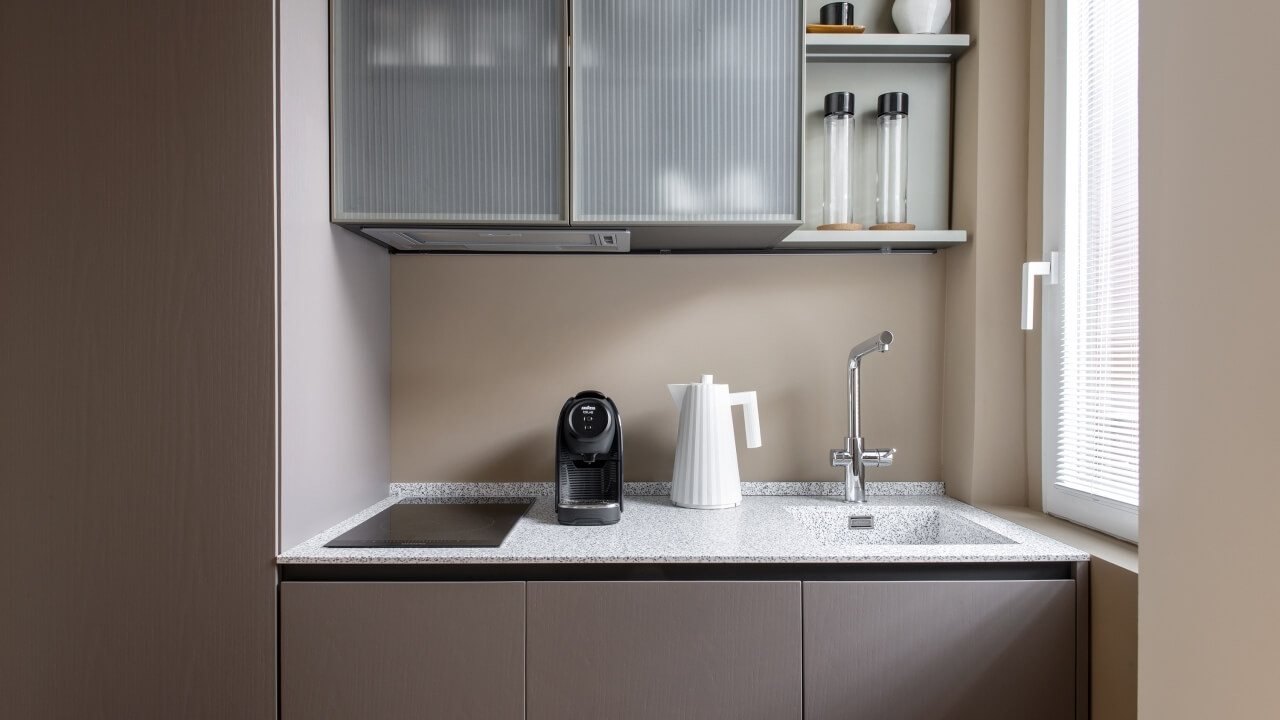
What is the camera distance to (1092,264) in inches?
62.6

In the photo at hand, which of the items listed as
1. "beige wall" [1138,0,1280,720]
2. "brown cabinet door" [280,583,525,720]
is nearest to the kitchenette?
"brown cabinet door" [280,583,525,720]

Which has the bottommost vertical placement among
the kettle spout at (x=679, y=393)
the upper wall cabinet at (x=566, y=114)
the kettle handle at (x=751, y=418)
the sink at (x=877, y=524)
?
the sink at (x=877, y=524)

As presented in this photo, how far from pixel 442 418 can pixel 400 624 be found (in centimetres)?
71

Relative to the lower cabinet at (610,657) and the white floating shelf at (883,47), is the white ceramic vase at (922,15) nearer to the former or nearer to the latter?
the white floating shelf at (883,47)

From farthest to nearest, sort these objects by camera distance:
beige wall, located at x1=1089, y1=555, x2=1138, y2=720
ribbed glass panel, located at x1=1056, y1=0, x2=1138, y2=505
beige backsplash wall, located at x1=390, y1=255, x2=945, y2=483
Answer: beige backsplash wall, located at x1=390, y1=255, x2=945, y2=483, ribbed glass panel, located at x1=1056, y1=0, x2=1138, y2=505, beige wall, located at x1=1089, y1=555, x2=1138, y2=720

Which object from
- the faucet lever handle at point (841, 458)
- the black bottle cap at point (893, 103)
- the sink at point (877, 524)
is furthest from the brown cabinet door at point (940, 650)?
the black bottle cap at point (893, 103)

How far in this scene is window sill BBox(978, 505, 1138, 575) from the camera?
1.37 metres

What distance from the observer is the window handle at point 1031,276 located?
5.59ft

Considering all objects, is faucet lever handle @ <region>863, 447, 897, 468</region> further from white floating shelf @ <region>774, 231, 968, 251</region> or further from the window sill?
white floating shelf @ <region>774, 231, 968, 251</region>

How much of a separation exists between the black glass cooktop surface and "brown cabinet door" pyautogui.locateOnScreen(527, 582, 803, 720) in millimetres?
227

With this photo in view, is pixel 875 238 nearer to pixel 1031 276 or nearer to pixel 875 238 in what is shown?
pixel 875 238

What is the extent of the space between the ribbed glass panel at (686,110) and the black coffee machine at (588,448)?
1.48 feet

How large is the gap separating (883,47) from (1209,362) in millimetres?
1284

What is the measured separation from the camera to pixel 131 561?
1.35 m
